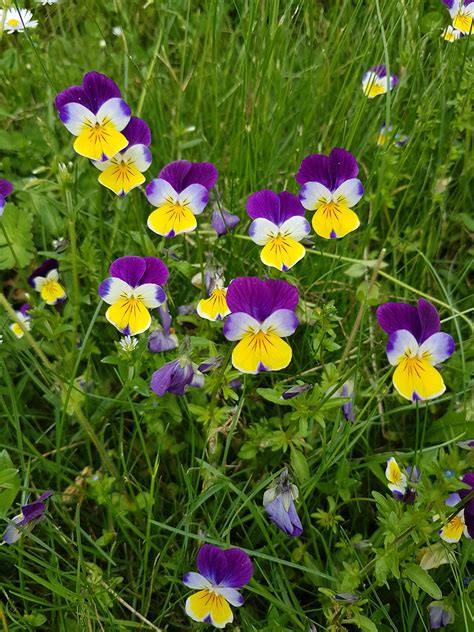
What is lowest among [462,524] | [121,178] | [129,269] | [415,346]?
[462,524]

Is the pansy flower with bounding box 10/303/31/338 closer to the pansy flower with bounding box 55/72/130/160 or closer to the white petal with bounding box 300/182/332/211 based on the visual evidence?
the pansy flower with bounding box 55/72/130/160

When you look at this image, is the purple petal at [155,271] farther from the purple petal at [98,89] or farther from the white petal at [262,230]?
the purple petal at [98,89]

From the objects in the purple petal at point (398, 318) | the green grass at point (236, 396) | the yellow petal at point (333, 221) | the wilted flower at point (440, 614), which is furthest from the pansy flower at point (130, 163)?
the wilted flower at point (440, 614)

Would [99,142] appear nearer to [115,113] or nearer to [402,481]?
[115,113]

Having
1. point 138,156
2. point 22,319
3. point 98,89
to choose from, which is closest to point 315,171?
point 138,156

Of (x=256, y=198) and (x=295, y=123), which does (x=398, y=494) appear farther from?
(x=295, y=123)

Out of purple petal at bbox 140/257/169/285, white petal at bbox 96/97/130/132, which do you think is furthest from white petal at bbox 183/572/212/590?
white petal at bbox 96/97/130/132

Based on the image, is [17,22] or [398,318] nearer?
[398,318]
